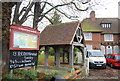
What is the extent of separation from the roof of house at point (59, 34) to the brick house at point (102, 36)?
16075mm

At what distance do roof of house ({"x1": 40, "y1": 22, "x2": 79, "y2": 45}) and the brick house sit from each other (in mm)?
16075

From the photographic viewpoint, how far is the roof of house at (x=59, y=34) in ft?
33.3

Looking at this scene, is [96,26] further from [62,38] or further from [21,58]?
[21,58]

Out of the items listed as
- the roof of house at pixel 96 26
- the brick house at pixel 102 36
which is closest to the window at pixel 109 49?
the brick house at pixel 102 36

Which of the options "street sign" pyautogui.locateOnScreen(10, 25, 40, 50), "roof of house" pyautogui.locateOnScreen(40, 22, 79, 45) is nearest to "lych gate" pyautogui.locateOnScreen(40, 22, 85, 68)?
"roof of house" pyautogui.locateOnScreen(40, 22, 79, 45)

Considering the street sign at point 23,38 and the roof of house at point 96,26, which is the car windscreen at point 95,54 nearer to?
the street sign at point 23,38

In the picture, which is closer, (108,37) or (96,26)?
(108,37)

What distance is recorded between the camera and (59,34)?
11.3 m

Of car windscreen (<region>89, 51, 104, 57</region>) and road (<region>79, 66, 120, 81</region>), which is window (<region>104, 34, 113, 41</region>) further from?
road (<region>79, 66, 120, 81</region>)

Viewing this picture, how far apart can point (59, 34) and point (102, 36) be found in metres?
20.5

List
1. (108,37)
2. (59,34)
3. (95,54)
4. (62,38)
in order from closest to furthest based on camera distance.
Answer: (62,38) < (59,34) < (95,54) < (108,37)

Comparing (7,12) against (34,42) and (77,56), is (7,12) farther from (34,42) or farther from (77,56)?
(77,56)

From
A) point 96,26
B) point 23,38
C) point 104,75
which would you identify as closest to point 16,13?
point 23,38

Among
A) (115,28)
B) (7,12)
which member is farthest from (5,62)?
(115,28)
